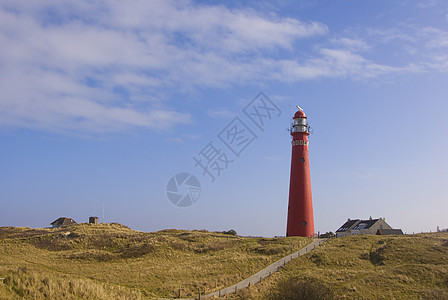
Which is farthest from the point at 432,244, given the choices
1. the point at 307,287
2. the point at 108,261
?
the point at 108,261

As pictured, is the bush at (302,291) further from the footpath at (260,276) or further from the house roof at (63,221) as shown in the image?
the house roof at (63,221)

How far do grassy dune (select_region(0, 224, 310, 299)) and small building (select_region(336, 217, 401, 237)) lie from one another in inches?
780

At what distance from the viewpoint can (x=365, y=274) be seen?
31.7 metres

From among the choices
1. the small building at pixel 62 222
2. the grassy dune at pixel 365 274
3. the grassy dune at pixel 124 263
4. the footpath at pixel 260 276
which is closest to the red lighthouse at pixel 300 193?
the grassy dune at pixel 124 263

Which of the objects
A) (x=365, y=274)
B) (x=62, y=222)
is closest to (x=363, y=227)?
(x=365, y=274)

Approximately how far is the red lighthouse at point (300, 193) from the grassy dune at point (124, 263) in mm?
2711

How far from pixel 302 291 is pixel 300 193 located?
2104 cm

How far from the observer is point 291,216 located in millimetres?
49469

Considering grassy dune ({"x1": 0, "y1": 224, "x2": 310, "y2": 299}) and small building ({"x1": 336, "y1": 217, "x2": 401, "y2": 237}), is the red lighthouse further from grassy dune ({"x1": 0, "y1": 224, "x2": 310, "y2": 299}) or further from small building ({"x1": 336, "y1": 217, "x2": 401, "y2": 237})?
small building ({"x1": 336, "y1": 217, "x2": 401, "y2": 237})

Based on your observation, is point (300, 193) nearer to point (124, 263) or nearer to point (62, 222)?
point (124, 263)

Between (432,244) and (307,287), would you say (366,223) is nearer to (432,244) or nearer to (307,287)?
(432,244)

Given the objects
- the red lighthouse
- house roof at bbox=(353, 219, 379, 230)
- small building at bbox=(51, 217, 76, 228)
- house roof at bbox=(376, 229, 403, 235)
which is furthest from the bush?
small building at bbox=(51, 217, 76, 228)

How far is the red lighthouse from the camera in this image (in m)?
48.9

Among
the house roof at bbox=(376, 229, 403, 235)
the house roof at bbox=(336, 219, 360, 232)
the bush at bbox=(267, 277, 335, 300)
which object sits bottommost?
the bush at bbox=(267, 277, 335, 300)
